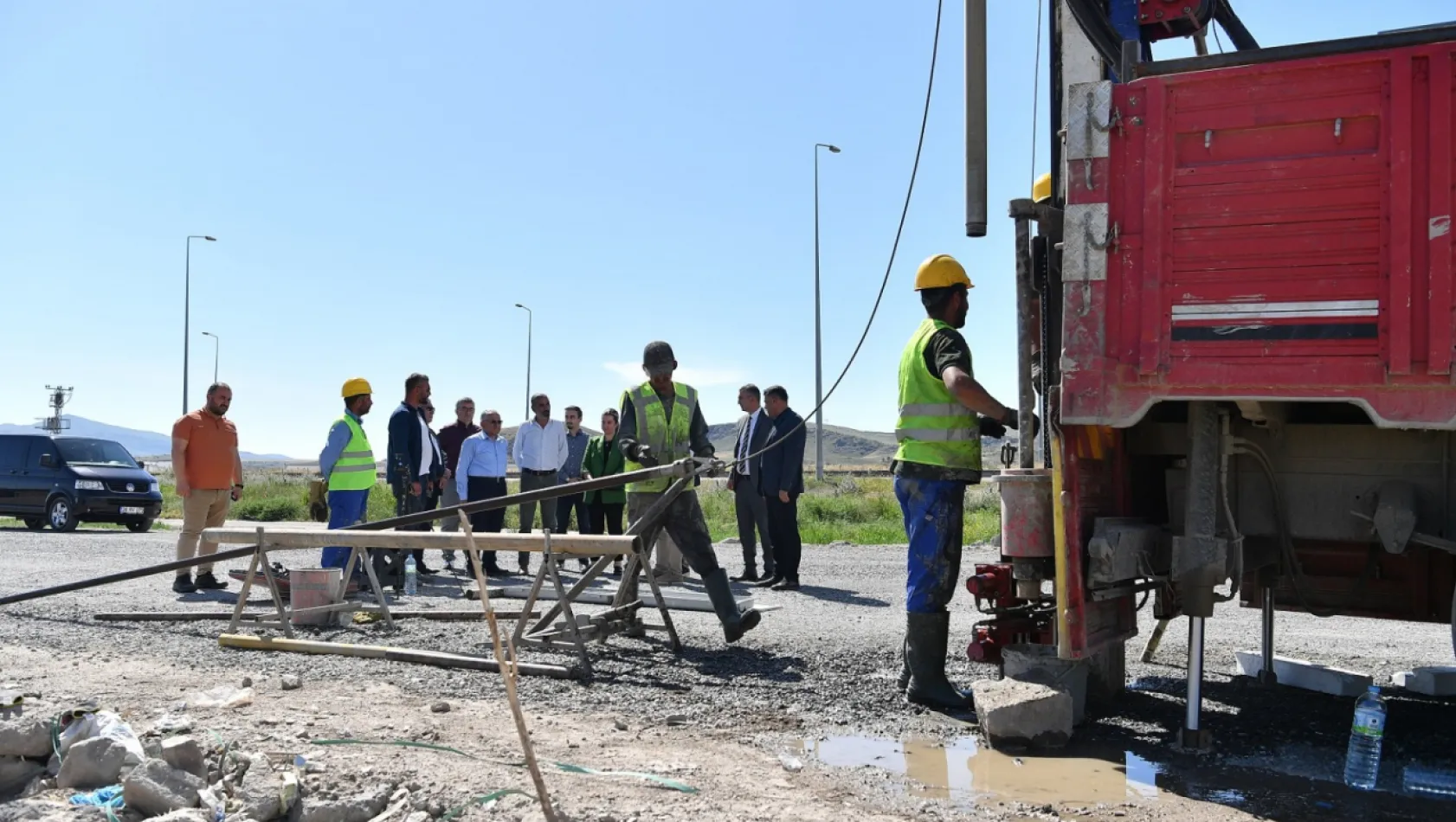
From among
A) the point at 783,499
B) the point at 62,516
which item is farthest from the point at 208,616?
the point at 62,516

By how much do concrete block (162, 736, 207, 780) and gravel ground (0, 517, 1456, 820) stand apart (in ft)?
1.25

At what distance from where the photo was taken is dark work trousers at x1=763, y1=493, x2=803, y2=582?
10.8m

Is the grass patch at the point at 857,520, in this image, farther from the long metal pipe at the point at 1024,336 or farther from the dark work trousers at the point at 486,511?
the long metal pipe at the point at 1024,336

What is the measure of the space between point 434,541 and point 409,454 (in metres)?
3.88

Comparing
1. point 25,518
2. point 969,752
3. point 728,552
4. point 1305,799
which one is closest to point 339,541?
point 969,752

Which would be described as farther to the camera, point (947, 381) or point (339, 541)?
point (339, 541)

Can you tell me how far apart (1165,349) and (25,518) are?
2032cm

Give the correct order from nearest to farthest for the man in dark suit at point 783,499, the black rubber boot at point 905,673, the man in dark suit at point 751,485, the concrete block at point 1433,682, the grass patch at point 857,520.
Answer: the black rubber boot at point 905,673
the concrete block at point 1433,682
the man in dark suit at point 783,499
the man in dark suit at point 751,485
the grass patch at point 857,520

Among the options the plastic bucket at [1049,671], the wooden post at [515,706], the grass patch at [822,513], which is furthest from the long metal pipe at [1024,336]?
the grass patch at [822,513]

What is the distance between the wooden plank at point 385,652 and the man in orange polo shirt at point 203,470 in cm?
339

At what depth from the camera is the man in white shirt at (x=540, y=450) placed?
39.8ft

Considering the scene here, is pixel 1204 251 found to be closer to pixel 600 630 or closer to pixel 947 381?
pixel 947 381

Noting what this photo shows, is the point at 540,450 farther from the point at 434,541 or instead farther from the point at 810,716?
the point at 810,716

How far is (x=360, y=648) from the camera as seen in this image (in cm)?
644
